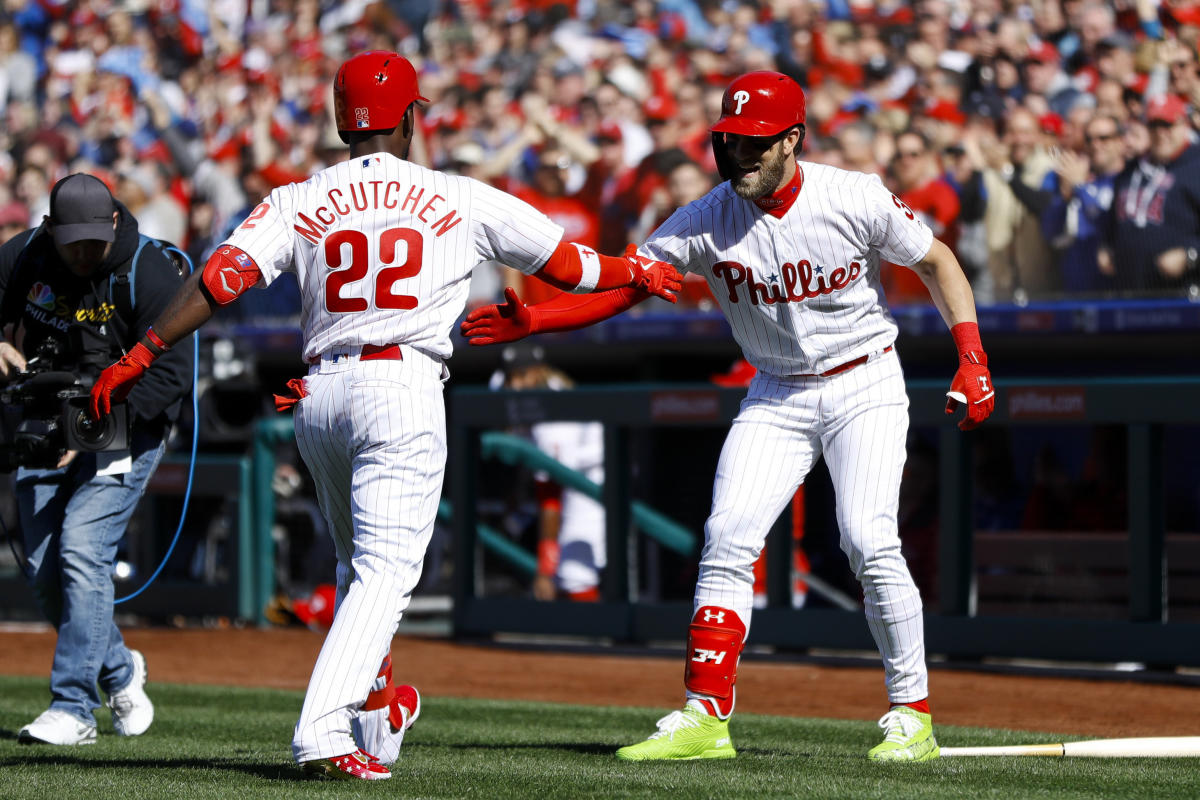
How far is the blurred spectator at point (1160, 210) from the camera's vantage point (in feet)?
28.2

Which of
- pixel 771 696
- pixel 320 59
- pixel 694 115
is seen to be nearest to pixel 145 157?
pixel 320 59

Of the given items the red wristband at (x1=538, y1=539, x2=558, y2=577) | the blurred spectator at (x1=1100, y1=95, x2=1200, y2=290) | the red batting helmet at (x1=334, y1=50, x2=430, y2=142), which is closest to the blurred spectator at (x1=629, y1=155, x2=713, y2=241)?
the red wristband at (x1=538, y1=539, x2=558, y2=577)

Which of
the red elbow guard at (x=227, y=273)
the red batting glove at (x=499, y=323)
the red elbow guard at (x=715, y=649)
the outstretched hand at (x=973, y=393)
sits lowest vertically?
the red elbow guard at (x=715, y=649)

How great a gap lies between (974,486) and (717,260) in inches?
150

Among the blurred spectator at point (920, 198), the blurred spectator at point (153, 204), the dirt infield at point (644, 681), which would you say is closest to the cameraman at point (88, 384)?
the dirt infield at point (644, 681)

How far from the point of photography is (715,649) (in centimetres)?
461

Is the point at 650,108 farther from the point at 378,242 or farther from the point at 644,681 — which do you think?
the point at 378,242

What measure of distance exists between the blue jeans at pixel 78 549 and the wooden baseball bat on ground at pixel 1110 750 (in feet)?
8.85

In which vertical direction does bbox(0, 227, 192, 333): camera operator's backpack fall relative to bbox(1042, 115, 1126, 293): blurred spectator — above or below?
below

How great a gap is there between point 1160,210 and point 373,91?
19.2 feet

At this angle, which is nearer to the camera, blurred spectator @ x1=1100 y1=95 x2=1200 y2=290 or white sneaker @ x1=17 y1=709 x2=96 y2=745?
white sneaker @ x1=17 y1=709 x2=96 y2=745

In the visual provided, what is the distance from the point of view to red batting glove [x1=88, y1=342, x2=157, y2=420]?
4.11 meters

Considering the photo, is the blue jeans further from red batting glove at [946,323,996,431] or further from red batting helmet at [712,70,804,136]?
red batting glove at [946,323,996,431]

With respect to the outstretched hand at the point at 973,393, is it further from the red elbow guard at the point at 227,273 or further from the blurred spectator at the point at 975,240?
the blurred spectator at the point at 975,240
